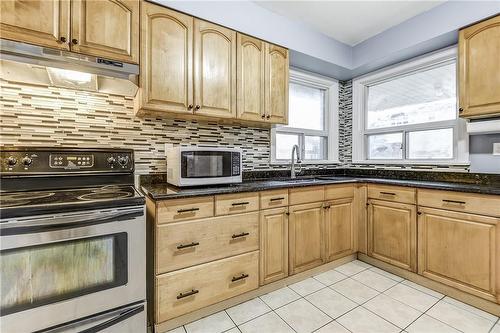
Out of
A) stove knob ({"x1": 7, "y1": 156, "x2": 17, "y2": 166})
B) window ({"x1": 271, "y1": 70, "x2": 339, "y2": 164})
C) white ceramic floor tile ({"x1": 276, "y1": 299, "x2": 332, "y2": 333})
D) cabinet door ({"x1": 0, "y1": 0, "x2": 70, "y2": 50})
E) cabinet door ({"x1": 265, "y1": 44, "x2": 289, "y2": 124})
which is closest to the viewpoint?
cabinet door ({"x1": 0, "y1": 0, "x2": 70, "y2": 50})

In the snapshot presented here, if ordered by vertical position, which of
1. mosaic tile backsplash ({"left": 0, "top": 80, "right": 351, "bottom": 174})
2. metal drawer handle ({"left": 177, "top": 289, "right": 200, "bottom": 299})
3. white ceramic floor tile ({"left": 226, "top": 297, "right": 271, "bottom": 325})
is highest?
mosaic tile backsplash ({"left": 0, "top": 80, "right": 351, "bottom": 174})

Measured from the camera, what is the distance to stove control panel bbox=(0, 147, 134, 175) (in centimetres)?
153

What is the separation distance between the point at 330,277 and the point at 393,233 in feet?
2.49

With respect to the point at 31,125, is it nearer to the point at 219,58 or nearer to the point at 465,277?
the point at 219,58

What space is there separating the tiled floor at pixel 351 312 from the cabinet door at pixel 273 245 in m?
0.17

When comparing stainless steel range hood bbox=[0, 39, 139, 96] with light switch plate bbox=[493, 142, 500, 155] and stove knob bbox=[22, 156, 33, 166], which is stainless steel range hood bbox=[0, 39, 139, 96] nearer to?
stove knob bbox=[22, 156, 33, 166]

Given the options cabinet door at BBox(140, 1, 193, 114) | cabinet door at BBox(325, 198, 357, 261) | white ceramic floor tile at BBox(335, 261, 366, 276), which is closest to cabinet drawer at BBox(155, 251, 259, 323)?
cabinet door at BBox(325, 198, 357, 261)

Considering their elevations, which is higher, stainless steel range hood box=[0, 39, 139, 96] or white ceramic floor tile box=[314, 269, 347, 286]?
stainless steel range hood box=[0, 39, 139, 96]

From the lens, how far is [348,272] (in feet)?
7.96

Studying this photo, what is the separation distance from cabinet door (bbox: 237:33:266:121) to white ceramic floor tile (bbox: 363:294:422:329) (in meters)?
1.84

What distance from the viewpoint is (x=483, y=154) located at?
7.35 feet

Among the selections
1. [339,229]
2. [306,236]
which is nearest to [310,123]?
[339,229]

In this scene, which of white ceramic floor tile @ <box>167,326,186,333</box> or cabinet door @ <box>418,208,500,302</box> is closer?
white ceramic floor tile @ <box>167,326,186,333</box>

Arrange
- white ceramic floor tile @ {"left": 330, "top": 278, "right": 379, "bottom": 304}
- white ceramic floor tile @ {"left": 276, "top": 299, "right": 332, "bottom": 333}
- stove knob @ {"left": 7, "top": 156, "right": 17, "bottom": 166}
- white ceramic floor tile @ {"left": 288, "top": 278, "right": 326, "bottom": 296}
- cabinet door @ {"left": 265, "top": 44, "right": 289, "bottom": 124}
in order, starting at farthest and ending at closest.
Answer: cabinet door @ {"left": 265, "top": 44, "right": 289, "bottom": 124} < white ceramic floor tile @ {"left": 288, "top": 278, "right": 326, "bottom": 296} < white ceramic floor tile @ {"left": 330, "top": 278, "right": 379, "bottom": 304} < white ceramic floor tile @ {"left": 276, "top": 299, "right": 332, "bottom": 333} < stove knob @ {"left": 7, "top": 156, "right": 17, "bottom": 166}
